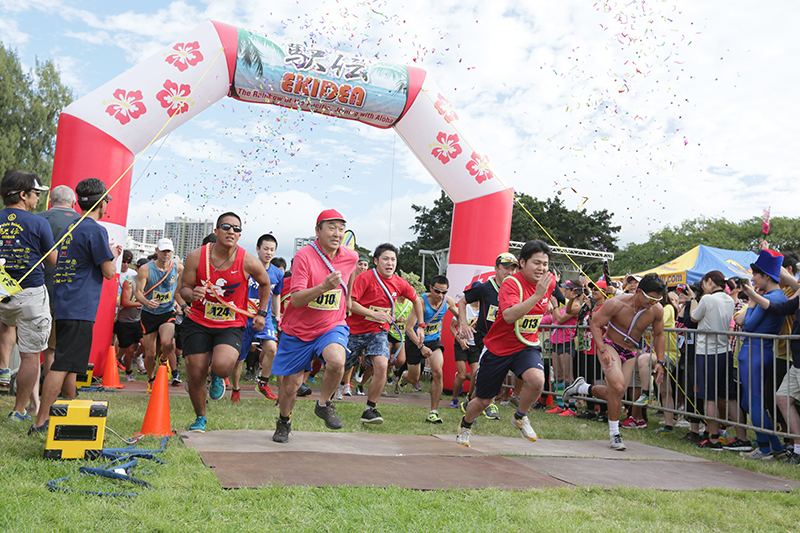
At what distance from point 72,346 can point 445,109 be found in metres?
8.23

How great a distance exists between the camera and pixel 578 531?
312cm

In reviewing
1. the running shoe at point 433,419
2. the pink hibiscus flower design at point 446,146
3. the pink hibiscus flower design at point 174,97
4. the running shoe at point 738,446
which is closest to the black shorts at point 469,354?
the running shoe at point 433,419

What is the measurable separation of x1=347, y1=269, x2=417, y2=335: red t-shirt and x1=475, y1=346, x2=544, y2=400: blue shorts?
6.12 feet

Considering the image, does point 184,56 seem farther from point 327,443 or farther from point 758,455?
point 758,455

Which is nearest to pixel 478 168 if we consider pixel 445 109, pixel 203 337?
pixel 445 109

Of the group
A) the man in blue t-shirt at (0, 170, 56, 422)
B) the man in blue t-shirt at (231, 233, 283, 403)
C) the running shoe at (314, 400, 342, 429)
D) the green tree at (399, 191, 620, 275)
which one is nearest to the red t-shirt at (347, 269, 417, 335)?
the man in blue t-shirt at (231, 233, 283, 403)

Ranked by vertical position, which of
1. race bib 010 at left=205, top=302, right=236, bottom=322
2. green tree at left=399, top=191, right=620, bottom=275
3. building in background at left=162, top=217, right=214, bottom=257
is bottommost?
race bib 010 at left=205, top=302, right=236, bottom=322

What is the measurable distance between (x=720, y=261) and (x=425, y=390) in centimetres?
1106

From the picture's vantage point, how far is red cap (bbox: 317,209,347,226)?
5.27 m

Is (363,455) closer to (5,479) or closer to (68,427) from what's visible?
(68,427)

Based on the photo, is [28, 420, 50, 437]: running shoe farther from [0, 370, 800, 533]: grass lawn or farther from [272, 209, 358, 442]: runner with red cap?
[272, 209, 358, 442]: runner with red cap

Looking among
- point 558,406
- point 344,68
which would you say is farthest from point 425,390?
point 344,68

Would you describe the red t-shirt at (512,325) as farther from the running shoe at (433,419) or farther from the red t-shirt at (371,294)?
the red t-shirt at (371,294)

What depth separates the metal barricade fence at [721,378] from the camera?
635 centimetres
